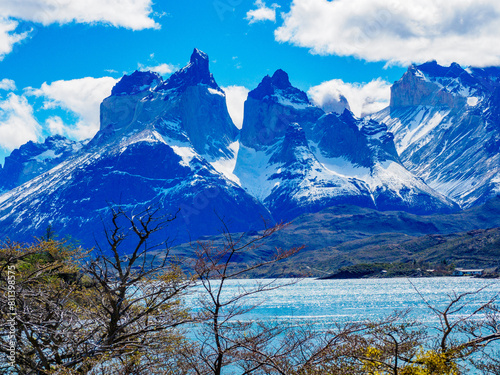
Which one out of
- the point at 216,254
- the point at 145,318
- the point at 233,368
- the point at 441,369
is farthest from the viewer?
the point at 233,368

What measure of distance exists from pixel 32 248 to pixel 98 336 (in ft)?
11.2

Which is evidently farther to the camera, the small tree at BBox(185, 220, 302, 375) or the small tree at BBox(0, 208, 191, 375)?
the small tree at BBox(0, 208, 191, 375)

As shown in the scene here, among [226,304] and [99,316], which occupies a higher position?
[226,304]

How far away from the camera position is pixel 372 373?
1269 cm

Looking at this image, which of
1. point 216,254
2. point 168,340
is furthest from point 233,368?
point 216,254

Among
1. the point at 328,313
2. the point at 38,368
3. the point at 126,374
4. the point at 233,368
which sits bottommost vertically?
the point at 38,368

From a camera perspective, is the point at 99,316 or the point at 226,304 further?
the point at 99,316

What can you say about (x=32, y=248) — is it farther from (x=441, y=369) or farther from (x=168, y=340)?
(x=441, y=369)

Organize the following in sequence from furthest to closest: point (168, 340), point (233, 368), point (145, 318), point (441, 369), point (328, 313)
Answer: point (328, 313) → point (233, 368) → point (168, 340) → point (145, 318) → point (441, 369)

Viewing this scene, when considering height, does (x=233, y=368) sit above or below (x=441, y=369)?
above

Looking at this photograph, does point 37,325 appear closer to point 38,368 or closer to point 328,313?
point 38,368

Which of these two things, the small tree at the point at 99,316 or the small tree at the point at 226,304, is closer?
the small tree at the point at 226,304

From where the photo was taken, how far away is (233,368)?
195ft

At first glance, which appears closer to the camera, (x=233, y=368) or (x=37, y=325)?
(x=37, y=325)
